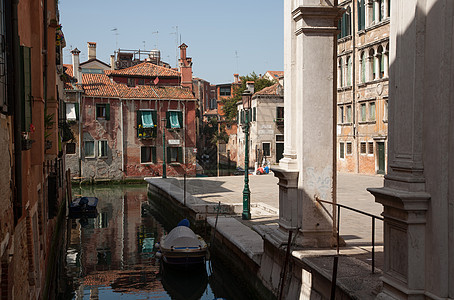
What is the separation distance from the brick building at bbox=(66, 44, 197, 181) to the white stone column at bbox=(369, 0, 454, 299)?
89.1 ft

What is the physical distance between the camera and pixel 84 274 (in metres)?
12.1

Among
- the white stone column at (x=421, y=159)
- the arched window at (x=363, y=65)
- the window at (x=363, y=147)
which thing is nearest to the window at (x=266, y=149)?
the window at (x=363, y=147)

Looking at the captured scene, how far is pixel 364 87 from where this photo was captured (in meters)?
26.3

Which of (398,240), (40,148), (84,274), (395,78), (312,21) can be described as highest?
(312,21)

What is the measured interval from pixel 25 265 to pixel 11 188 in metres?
1.54

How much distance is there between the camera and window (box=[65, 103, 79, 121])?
105 feet

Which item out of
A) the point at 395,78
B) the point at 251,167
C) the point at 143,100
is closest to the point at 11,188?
the point at 395,78

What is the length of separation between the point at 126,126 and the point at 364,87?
15.9 meters

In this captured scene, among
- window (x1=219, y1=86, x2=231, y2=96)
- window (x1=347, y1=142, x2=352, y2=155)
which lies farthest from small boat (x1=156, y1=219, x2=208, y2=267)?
window (x1=219, y1=86, x2=231, y2=96)

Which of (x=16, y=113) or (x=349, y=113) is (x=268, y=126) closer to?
(x=349, y=113)

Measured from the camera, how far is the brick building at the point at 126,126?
32.8 m

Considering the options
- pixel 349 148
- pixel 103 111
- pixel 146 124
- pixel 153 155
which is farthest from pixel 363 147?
pixel 103 111

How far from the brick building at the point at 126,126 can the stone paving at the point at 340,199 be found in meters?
7.45

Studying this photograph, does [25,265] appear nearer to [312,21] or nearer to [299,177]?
[299,177]
